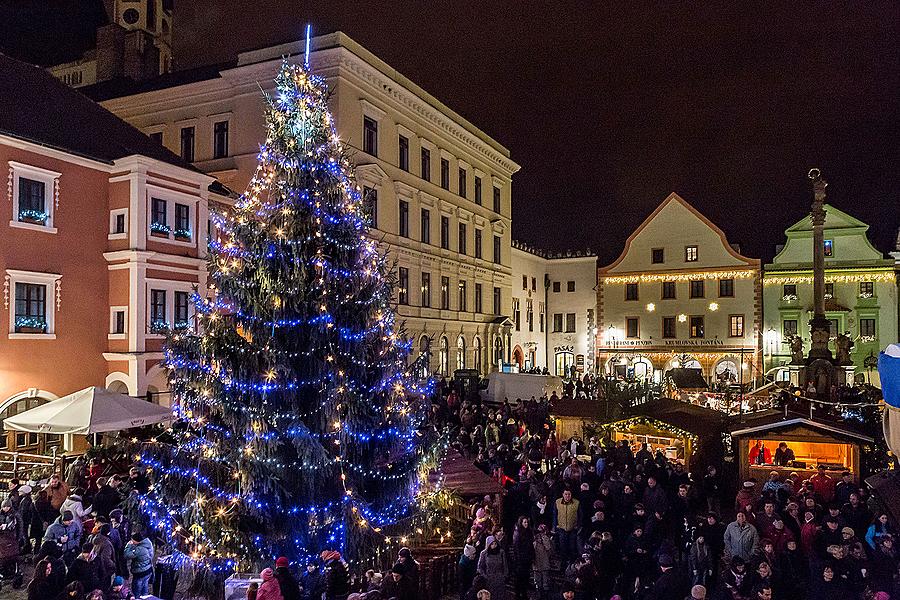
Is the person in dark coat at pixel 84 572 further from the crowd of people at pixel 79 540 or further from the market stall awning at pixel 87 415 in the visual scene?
the market stall awning at pixel 87 415

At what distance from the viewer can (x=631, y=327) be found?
50562 millimetres

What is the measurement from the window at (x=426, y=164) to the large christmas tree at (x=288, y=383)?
1146 inches

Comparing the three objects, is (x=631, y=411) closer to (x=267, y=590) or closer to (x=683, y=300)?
(x=267, y=590)

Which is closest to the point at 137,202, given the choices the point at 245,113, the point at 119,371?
the point at 119,371

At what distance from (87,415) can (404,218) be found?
79.8 feet

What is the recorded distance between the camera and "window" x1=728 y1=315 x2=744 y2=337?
4684cm

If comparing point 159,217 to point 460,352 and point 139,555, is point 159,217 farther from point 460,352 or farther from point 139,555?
point 460,352

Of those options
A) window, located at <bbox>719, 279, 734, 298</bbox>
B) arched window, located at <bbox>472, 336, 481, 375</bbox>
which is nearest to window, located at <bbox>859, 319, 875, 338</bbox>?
window, located at <bbox>719, 279, 734, 298</bbox>

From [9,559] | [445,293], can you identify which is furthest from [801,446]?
[445,293]

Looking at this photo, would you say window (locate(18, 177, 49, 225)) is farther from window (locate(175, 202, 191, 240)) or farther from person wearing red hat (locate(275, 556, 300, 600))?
person wearing red hat (locate(275, 556, 300, 600))

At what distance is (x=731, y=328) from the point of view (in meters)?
47.2

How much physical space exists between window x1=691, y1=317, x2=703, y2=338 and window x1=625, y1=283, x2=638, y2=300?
13.8 feet

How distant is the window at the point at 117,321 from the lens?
2441cm

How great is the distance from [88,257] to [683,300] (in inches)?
1470
